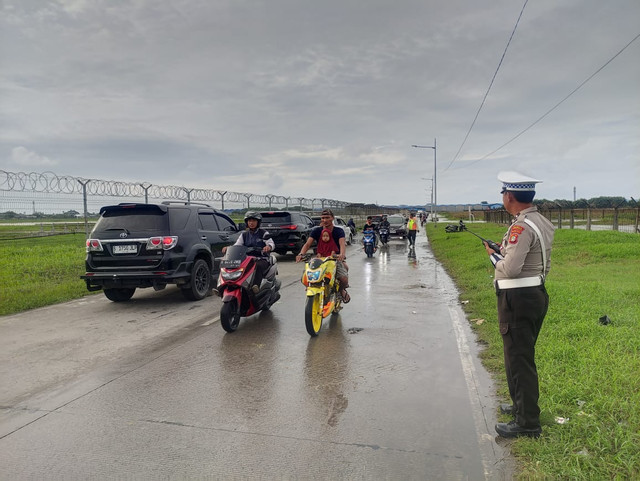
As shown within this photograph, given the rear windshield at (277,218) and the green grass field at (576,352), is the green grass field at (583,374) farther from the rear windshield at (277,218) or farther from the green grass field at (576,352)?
the rear windshield at (277,218)

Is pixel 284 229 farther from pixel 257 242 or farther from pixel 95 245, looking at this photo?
pixel 257 242

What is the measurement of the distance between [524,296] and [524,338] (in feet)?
1.05

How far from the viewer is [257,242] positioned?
747 centimetres

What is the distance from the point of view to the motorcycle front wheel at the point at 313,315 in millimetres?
6273

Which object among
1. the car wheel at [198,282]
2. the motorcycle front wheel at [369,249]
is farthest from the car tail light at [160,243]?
the motorcycle front wheel at [369,249]

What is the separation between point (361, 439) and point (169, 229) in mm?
6279

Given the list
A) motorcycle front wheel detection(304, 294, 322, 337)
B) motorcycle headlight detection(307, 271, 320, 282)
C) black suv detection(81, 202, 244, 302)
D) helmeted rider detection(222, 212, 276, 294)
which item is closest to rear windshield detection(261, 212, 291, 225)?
black suv detection(81, 202, 244, 302)

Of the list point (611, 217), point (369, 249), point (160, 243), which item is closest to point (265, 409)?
point (160, 243)

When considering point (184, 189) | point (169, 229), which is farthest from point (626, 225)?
point (169, 229)

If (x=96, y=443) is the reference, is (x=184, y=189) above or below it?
above

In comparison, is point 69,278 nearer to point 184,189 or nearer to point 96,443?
point 184,189

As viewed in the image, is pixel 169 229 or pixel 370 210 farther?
pixel 370 210

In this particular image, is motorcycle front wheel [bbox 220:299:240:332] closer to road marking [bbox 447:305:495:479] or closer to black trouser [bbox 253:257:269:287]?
black trouser [bbox 253:257:269:287]

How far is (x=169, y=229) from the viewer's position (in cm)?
858
